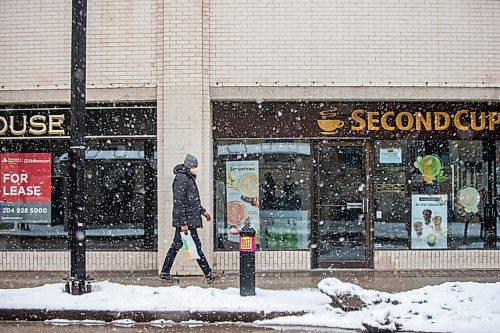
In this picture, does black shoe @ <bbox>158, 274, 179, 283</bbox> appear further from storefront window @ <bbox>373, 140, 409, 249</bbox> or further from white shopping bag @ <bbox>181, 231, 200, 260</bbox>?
storefront window @ <bbox>373, 140, 409, 249</bbox>

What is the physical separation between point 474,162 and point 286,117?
3.63 m

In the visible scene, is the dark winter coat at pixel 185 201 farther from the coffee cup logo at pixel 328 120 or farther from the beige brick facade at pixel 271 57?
Result: the coffee cup logo at pixel 328 120

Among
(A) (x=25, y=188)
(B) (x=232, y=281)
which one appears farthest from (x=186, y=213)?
(A) (x=25, y=188)

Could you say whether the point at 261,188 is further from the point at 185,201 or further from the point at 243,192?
the point at 185,201

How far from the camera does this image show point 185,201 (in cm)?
1105

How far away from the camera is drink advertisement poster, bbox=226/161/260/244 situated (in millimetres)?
12703

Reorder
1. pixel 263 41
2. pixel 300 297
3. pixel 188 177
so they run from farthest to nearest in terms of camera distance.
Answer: pixel 263 41, pixel 188 177, pixel 300 297

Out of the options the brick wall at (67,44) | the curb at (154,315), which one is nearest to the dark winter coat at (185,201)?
the brick wall at (67,44)

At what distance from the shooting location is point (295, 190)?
12711 millimetres

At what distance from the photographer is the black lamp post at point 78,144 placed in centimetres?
992

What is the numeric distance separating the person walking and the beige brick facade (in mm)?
1024

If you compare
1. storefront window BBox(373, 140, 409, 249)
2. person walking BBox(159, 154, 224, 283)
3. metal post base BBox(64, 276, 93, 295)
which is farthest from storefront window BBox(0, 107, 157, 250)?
storefront window BBox(373, 140, 409, 249)

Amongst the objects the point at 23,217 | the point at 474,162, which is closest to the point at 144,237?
the point at 23,217

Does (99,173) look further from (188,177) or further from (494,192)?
(494,192)
